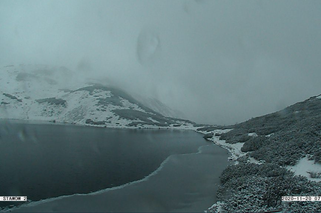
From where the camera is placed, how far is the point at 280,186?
64.0 feet

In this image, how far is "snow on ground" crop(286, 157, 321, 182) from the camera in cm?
2250

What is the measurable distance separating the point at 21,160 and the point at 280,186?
42.3 meters

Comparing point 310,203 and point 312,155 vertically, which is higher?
point 312,155

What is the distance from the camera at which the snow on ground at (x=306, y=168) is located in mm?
A: 22505

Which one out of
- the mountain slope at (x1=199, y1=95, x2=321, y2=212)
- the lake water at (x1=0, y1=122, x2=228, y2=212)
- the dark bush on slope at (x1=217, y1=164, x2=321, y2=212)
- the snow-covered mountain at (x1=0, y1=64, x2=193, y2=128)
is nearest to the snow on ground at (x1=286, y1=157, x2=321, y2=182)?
the mountain slope at (x1=199, y1=95, x2=321, y2=212)

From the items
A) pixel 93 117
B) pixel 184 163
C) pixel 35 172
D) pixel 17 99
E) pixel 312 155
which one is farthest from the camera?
pixel 17 99

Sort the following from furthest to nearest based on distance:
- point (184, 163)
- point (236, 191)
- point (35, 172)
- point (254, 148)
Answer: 1. point (254, 148)
2. point (184, 163)
3. point (35, 172)
4. point (236, 191)

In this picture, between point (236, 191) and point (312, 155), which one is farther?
point (312, 155)

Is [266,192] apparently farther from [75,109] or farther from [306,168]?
[75,109]

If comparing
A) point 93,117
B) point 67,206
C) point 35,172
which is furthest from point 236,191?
point 93,117

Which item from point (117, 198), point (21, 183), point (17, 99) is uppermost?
point (17, 99)

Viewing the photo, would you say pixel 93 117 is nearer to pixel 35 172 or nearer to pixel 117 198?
pixel 35 172

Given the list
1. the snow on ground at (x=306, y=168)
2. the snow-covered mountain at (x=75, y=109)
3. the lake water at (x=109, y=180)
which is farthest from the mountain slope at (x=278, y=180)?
the snow-covered mountain at (x=75, y=109)

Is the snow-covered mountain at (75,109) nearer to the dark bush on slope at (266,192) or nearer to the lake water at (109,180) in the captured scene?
the lake water at (109,180)
